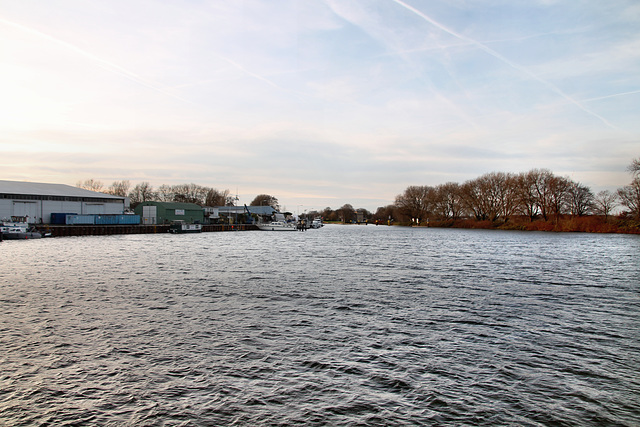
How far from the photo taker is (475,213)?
12644 centimetres

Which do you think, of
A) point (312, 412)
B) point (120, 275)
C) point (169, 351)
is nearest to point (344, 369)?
point (312, 412)

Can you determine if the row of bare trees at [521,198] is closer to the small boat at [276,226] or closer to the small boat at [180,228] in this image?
the small boat at [276,226]

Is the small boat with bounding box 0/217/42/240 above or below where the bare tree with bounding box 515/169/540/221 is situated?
below

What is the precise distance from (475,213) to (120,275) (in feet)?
391

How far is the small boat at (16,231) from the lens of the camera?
5796 cm

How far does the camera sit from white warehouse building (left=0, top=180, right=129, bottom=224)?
6931 cm

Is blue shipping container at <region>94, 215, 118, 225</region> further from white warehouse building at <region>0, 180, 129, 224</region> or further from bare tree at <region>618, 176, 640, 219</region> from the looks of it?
bare tree at <region>618, 176, 640, 219</region>

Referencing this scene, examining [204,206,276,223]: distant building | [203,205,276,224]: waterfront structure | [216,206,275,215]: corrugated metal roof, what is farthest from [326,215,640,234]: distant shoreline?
[216,206,275,215]: corrugated metal roof

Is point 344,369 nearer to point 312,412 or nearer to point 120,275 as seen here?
point 312,412

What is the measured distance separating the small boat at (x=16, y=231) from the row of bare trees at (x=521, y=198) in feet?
337

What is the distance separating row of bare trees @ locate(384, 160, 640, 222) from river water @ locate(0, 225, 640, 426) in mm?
80018

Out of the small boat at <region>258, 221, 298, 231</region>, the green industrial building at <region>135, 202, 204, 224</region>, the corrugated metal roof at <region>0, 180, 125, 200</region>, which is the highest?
the corrugated metal roof at <region>0, 180, 125, 200</region>

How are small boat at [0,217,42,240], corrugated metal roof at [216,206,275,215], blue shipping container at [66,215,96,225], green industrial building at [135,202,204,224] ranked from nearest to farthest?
small boat at [0,217,42,240]
blue shipping container at [66,215,96,225]
green industrial building at [135,202,204,224]
corrugated metal roof at [216,206,275,215]

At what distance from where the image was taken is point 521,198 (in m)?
106
